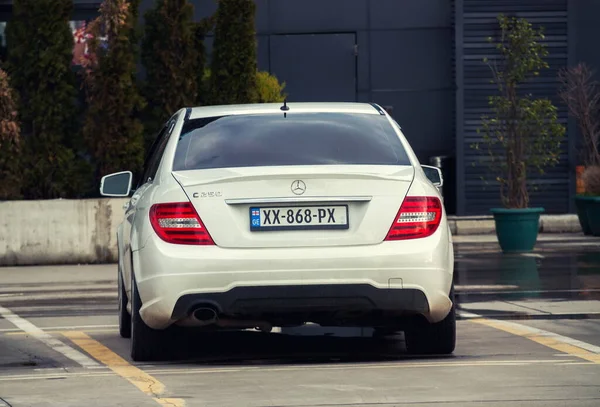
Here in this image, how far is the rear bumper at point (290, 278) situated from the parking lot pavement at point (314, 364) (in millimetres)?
371

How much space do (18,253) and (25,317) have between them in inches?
245

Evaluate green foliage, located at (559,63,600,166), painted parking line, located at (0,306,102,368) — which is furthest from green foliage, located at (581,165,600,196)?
painted parking line, located at (0,306,102,368)

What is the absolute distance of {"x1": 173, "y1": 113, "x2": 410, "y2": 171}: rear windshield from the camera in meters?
9.07

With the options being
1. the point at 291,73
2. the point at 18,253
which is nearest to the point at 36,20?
the point at 18,253

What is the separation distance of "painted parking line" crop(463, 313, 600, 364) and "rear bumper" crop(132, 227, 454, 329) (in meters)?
1.18

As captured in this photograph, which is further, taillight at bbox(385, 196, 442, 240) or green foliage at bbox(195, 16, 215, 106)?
green foliage at bbox(195, 16, 215, 106)

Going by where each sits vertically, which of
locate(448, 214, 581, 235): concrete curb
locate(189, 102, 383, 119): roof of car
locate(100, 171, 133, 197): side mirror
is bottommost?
locate(448, 214, 581, 235): concrete curb

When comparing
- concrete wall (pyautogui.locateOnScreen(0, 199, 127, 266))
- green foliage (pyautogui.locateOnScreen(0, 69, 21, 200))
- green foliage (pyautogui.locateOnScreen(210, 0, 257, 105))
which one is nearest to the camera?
concrete wall (pyautogui.locateOnScreen(0, 199, 127, 266))

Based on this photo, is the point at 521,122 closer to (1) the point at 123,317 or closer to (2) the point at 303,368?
(1) the point at 123,317

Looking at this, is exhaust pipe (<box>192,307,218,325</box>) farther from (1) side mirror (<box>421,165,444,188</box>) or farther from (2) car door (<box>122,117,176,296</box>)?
(1) side mirror (<box>421,165,444,188</box>)

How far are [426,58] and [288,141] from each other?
1724 centimetres

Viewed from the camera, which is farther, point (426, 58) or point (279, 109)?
point (426, 58)

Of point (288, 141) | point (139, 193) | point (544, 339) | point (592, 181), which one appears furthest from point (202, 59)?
point (288, 141)

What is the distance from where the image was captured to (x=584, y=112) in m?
24.3
